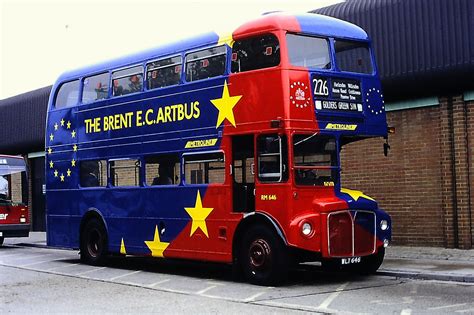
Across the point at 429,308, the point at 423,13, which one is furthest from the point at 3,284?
the point at 423,13

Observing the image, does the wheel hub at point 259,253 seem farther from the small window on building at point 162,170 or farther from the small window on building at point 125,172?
Result: the small window on building at point 125,172

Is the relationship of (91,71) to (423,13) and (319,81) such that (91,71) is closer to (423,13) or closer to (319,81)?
(319,81)

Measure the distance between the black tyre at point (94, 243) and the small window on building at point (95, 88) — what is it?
108 inches

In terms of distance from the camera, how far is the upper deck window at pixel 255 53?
10398 mm

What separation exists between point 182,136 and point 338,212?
353 centimetres

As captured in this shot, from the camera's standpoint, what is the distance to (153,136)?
12.9 m

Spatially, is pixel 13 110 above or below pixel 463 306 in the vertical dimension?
above

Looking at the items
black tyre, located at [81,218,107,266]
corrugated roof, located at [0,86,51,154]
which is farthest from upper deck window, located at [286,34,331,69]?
corrugated roof, located at [0,86,51,154]

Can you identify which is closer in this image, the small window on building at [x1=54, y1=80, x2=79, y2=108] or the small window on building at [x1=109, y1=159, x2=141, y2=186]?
the small window on building at [x1=109, y1=159, x2=141, y2=186]

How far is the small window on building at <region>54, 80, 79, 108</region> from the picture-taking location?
15086 millimetres

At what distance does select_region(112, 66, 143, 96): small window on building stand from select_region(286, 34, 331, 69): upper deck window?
13.1 ft

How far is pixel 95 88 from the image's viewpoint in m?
14.5

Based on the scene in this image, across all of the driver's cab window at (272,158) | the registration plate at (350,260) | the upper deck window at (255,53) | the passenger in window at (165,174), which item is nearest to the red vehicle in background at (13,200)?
the passenger in window at (165,174)

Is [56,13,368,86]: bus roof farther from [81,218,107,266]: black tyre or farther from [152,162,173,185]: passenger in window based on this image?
[81,218,107,266]: black tyre
